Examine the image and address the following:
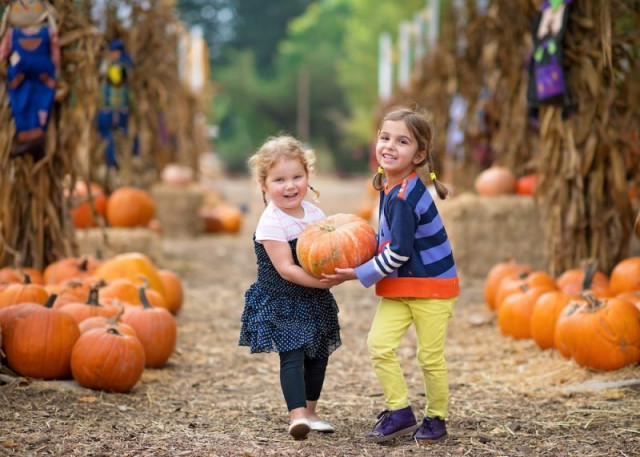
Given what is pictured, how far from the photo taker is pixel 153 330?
15.6 feet

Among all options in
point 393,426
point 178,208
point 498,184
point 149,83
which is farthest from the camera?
point 178,208

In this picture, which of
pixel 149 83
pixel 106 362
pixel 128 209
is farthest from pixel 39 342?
pixel 149 83

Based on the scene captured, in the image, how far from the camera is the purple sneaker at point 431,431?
3.43 meters

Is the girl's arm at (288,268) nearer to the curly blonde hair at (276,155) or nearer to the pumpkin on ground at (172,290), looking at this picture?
the curly blonde hair at (276,155)

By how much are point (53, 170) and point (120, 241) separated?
6.47 ft

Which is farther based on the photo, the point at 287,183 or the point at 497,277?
the point at 497,277

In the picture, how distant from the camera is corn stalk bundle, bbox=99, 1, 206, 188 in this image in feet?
31.1

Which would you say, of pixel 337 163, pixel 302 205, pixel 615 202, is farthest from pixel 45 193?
pixel 337 163

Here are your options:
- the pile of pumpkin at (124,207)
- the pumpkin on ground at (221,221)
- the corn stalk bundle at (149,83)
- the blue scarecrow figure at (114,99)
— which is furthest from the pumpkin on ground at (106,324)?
the pumpkin on ground at (221,221)

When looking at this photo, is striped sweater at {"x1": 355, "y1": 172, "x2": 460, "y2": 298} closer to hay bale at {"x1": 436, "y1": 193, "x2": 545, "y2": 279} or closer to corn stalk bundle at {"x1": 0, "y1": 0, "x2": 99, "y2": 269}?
corn stalk bundle at {"x1": 0, "y1": 0, "x2": 99, "y2": 269}

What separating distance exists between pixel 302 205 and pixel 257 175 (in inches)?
9.3

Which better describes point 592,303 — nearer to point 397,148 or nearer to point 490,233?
point 397,148

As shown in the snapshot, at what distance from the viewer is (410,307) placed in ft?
11.3

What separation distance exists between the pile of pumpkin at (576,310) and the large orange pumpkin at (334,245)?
162 cm
